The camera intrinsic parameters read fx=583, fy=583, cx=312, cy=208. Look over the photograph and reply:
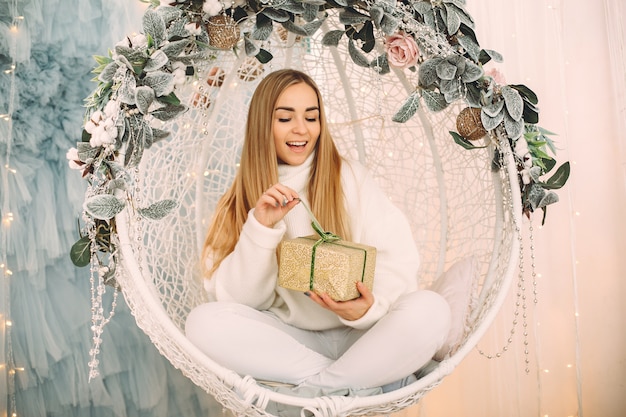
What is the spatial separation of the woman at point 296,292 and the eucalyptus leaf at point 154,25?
0.41m

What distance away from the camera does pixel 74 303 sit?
171 centimetres

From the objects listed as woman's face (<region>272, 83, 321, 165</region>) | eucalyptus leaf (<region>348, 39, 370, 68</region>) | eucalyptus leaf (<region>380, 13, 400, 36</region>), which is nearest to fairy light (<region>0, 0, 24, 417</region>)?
woman's face (<region>272, 83, 321, 165</region>)

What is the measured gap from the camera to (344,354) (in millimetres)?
1273

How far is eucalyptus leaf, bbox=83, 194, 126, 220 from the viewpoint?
45.0 inches

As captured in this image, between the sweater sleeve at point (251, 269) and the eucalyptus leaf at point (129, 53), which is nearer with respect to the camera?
the eucalyptus leaf at point (129, 53)

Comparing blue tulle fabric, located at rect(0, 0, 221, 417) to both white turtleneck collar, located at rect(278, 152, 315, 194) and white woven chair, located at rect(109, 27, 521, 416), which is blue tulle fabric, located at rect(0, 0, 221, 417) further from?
white turtleneck collar, located at rect(278, 152, 315, 194)

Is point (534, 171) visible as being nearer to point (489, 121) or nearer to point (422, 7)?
point (489, 121)

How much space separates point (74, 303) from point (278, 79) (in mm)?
885

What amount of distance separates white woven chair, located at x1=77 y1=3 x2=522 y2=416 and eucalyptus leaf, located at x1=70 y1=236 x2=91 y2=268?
76 millimetres

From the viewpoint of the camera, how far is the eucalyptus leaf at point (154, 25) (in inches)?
47.8

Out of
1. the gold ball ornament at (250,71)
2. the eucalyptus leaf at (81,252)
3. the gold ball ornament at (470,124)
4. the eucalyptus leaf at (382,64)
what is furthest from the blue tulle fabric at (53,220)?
the gold ball ornament at (470,124)

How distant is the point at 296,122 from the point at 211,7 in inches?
16.7

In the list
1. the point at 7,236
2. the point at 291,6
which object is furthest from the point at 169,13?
the point at 7,236

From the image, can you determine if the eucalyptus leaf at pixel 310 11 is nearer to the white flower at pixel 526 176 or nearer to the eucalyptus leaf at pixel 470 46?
the eucalyptus leaf at pixel 470 46
